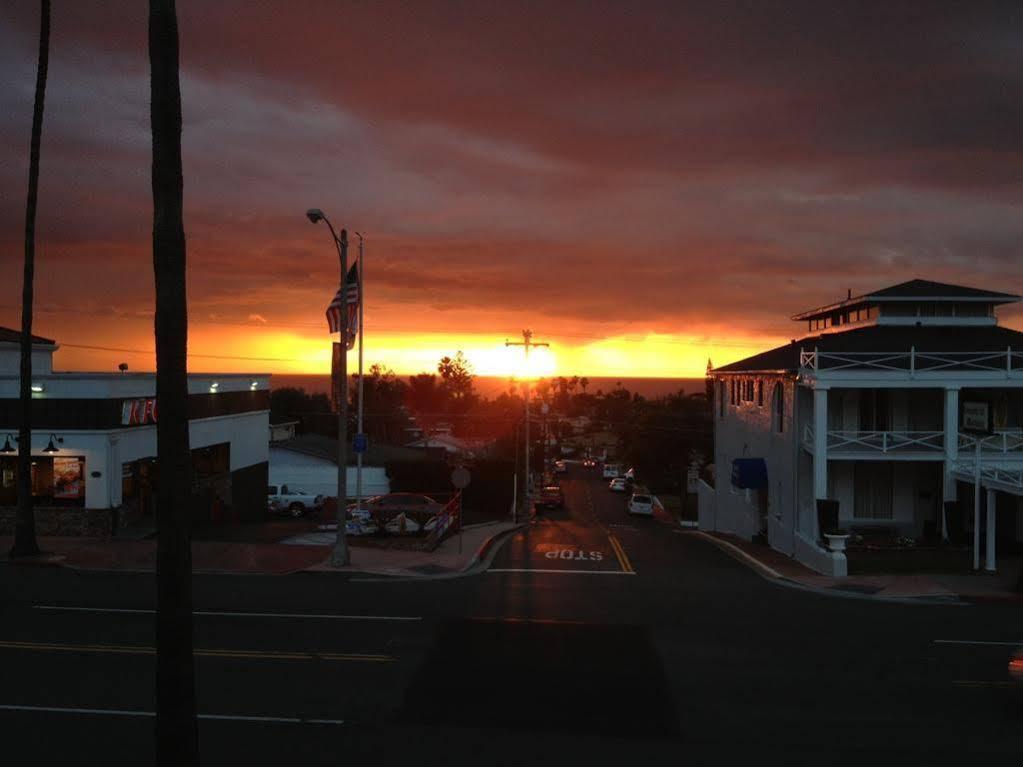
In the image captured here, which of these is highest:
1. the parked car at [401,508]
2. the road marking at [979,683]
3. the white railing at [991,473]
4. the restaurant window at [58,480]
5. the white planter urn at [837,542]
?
the white railing at [991,473]

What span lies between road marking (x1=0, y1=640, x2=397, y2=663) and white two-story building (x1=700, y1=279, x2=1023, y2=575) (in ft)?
48.6

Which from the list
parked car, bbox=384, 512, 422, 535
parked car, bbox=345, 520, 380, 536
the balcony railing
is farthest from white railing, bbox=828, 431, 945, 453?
parked car, bbox=345, 520, 380, 536

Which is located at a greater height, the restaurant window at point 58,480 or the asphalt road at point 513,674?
the restaurant window at point 58,480

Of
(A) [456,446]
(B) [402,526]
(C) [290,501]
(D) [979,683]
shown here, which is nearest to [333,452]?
(C) [290,501]

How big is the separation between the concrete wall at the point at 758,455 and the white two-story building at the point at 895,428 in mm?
124

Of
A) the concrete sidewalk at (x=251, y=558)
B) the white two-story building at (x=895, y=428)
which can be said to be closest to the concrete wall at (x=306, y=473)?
the white two-story building at (x=895, y=428)

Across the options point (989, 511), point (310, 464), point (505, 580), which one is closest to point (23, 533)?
point (505, 580)

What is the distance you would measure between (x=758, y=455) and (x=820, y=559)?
14.2m

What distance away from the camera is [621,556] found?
28.8 meters

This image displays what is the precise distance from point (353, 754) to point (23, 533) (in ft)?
60.9

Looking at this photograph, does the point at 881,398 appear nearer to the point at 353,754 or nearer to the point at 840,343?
the point at 840,343

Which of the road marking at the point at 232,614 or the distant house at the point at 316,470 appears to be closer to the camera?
the road marking at the point at 232,614

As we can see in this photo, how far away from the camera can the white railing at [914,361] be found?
98.5ft

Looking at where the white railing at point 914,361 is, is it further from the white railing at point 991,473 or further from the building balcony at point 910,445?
the white railing at point 991,473
